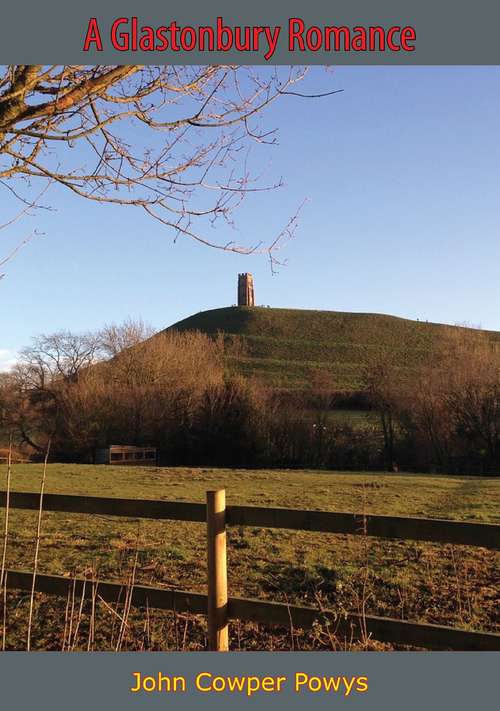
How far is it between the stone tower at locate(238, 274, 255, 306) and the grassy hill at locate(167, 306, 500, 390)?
25.9 m

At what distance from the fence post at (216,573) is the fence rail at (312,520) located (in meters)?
0.11

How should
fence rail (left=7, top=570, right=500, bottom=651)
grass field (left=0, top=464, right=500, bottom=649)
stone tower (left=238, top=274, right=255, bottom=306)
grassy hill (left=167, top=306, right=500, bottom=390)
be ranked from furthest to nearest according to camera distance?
stone tower (left=238, top=274, right=255, bottom=306) → grassy hill (left=167, top=306, right=500, bottom=390) → grass field (left=0, top=464, right=500, bottom=649) → fence rail (left=7, top=570, right=500, bottom=651)

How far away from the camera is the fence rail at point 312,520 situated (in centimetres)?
384

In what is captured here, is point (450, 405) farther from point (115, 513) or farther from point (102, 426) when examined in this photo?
point (115, 513)

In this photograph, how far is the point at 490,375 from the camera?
132ft

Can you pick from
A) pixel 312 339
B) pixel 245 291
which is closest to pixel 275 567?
pixel 312 339

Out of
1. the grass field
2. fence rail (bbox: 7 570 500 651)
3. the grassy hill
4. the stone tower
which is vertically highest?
the stone tower

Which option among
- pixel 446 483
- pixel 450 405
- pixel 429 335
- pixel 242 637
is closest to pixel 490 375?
pixel 450 405

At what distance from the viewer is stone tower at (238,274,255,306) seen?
13648cm

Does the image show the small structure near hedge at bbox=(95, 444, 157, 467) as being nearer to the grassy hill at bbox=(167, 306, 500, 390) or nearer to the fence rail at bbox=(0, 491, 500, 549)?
the grassy hill at bbox=(167, 306, 500, 390)

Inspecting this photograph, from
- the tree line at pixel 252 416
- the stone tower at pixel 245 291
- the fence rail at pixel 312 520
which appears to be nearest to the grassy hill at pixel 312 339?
the tree line at pixel 252 416

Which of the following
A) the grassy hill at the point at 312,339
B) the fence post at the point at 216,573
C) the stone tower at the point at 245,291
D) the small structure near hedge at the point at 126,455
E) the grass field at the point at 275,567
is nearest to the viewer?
the fence post at the point at 216,573

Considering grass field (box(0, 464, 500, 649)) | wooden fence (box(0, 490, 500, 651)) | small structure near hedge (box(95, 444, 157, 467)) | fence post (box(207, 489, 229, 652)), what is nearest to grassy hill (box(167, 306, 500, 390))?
small structure near hedge (box(95, 444, 157, 467))

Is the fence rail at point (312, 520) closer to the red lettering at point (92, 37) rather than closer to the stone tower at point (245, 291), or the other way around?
the red lettering at point (92, 37)
